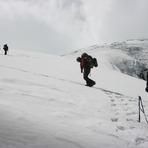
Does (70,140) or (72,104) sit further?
(72,104)

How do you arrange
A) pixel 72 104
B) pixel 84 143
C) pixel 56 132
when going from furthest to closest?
pixel 72 104 → pixel 56 132 → pixel 84 143

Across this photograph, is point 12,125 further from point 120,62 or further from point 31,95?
point 120,62

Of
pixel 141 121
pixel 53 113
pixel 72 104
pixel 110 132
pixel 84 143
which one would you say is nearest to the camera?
pixel 84 143

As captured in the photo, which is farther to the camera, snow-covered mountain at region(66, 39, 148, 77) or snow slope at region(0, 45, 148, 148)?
snow-covered mountain at region(66, 39, 148, 77)

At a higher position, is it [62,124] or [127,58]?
[127,58]

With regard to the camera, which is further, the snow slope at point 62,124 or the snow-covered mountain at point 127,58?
the snow-covered mountain at point 127,58

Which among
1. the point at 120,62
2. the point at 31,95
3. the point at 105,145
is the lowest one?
the point at 105,145

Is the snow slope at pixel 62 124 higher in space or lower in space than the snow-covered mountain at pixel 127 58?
lower

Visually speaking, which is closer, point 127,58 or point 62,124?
point 62,124

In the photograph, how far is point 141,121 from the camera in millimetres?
6633

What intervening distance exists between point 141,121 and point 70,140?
9.96 ft

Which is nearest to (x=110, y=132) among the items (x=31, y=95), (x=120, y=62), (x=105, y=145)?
(x=105, y=145)

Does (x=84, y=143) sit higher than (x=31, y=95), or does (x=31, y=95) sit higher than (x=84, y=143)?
(x=31, y=95)

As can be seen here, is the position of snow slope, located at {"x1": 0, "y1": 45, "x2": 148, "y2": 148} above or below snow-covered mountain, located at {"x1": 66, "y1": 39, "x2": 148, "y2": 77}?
below
